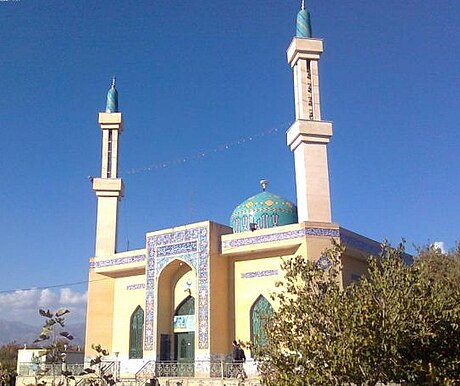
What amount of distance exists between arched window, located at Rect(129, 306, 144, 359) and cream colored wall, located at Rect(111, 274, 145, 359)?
0.38 ft

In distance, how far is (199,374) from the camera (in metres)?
15.6

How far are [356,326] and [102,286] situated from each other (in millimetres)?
14727

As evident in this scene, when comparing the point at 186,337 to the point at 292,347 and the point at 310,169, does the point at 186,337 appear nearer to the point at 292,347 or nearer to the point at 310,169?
the point at 310,169

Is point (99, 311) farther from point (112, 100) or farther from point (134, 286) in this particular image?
point (112, 100)

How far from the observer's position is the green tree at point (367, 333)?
6379mm

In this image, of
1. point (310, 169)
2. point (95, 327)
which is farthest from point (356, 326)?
point (95, 327)

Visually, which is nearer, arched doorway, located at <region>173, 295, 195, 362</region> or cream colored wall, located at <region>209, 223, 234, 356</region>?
cream colored wall, located at <region>209, 223, 234, 356</region>

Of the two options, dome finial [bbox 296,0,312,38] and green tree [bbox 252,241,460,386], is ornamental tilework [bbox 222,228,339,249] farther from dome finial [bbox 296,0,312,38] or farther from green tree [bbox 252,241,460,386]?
green tree [bbox 252,241,460,386]

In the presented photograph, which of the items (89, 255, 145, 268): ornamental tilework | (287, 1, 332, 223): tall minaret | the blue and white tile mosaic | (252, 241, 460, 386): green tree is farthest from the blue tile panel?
(252, 241, 460, 386): green tree

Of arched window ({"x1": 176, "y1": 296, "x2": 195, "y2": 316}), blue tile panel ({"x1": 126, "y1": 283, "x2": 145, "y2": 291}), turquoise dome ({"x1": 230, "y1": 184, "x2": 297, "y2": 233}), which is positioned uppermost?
turquoise dome ({"x1": 230, "y1": 184, "x2": 297, "y2": 233})

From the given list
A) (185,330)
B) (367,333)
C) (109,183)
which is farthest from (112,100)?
(367,333)

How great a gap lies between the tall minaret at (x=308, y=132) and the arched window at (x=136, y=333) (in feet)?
22.5

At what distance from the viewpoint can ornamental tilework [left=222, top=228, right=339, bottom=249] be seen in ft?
49.3

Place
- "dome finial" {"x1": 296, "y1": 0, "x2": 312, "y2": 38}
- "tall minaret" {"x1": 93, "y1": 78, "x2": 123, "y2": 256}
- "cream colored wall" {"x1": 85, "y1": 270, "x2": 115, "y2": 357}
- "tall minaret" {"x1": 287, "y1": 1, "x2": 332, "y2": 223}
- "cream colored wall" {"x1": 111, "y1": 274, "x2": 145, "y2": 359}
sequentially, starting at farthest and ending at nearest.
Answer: "tall minaret" {"x1": 93, "y1": 78, "x2": 123, "y2": 256} → "cream colored wall" {"x1": 85, "y1": 270, "x2": 115, "y2": 357} → "cream colored wall" {"x1": 111, "y1": 274, "x2": 145, "y2": 359} → "dome finial" {"x1": 296, "y1": 0, "x2": 312, "y2": 38} → "tall minaret" {"x1": 287, "y1": 1, "x2": 332, "y2": 223}
